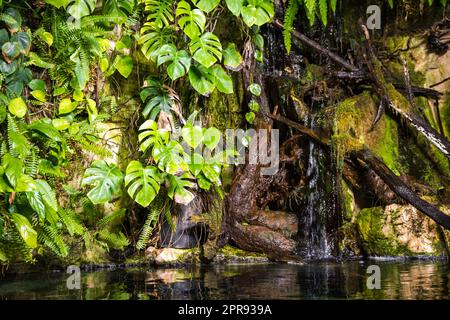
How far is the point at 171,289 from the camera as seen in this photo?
313 centimetres

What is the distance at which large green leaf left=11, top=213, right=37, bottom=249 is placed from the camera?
129 inches

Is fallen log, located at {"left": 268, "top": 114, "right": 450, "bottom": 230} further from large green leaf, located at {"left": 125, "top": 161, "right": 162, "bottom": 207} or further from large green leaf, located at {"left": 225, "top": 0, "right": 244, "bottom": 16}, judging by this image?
large green leaf, located at {"left": 125, "top": 161, "right": 162, "bottom": 207}

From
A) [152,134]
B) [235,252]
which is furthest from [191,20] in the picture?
[235,252]

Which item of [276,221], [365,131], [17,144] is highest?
[365,131]

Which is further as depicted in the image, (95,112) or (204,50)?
(95,112)

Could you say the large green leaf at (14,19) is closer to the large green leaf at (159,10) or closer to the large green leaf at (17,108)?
the large green leaf at (17,108)

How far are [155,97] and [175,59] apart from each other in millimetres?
547

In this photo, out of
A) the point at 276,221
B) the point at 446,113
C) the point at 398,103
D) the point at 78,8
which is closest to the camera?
the point at 78,8

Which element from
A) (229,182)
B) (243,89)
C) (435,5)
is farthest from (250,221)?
(435,5)

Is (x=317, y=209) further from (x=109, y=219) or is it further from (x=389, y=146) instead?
(x=109, y=219)

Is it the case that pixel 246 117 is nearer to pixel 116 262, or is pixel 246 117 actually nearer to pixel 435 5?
pixel 116 262

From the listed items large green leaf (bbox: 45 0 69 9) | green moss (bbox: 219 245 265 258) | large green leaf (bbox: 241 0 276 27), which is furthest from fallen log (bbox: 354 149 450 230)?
large green leaf (bbox: 45 0 69 9)

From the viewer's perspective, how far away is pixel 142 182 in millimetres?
3967

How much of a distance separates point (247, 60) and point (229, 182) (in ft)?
4.53
